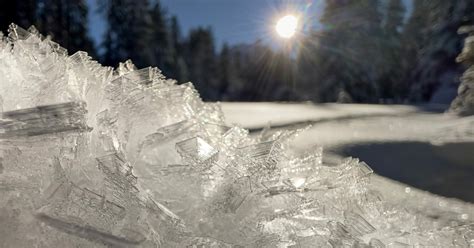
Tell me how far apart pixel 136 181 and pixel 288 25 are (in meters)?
25.7

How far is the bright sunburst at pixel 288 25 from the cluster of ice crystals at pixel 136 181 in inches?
969

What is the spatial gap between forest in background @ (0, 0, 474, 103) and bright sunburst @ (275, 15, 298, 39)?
2.98 feet

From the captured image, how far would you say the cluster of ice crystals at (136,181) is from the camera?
1.14m

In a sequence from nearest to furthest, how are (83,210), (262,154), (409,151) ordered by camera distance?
(83,210) → (262,154) → (409,151)

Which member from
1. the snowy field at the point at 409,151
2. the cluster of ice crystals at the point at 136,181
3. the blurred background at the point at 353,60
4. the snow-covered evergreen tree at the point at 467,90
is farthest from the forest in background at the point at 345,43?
the cluster of ice crystals at the point at 136,181

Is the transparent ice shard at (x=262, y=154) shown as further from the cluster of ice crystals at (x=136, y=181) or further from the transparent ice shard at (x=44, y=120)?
the transparent ice shard at (x=44, y=120)

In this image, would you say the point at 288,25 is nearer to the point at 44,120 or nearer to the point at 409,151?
the point at 409,151

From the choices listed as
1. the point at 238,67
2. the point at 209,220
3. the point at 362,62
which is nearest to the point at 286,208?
the point at 209,220

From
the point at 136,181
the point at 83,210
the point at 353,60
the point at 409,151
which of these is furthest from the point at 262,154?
the point at 353,60

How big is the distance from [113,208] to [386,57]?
24.7m

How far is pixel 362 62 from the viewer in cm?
2319

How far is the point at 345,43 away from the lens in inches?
915

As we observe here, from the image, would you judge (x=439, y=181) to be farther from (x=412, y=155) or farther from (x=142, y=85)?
(x=142, y=85)

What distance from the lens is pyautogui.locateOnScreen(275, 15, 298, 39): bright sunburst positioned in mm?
25453
